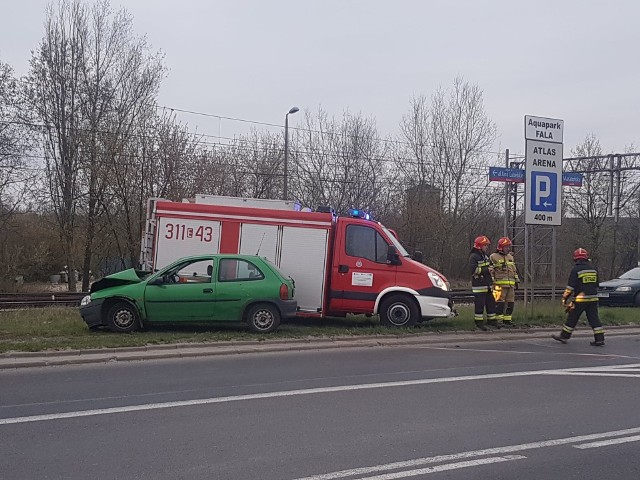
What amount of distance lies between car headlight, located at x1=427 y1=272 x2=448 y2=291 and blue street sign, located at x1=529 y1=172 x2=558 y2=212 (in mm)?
3508

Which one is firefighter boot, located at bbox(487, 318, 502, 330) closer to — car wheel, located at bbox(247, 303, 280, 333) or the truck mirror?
the truck mirror

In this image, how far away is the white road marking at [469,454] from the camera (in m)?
5.16

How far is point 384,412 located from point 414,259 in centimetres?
752

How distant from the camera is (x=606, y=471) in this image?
5.32m

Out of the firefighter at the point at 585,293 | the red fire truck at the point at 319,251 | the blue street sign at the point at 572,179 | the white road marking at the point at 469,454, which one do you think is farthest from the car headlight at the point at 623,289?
the white road marking at the point at 469,454

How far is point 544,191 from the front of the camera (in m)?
15.7

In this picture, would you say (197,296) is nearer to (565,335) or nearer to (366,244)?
(366,244)

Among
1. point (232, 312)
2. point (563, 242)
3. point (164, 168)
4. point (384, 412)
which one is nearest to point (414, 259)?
point (232, 312)

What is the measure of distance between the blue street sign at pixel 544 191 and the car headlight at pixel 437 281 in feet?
11.5

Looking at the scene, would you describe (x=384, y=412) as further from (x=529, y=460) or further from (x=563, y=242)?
(x=563, y=242)

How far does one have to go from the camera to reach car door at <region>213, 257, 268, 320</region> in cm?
1207

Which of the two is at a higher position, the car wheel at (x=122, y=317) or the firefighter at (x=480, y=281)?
the firefighter at (x=480, y=281)

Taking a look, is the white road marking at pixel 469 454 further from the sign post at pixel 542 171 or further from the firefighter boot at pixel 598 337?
the sign post at pixel 542 171

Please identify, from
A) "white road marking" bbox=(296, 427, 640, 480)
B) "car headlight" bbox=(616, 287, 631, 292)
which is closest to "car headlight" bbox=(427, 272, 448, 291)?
"white road marking" bbox=(296, 427, 640, 480)
